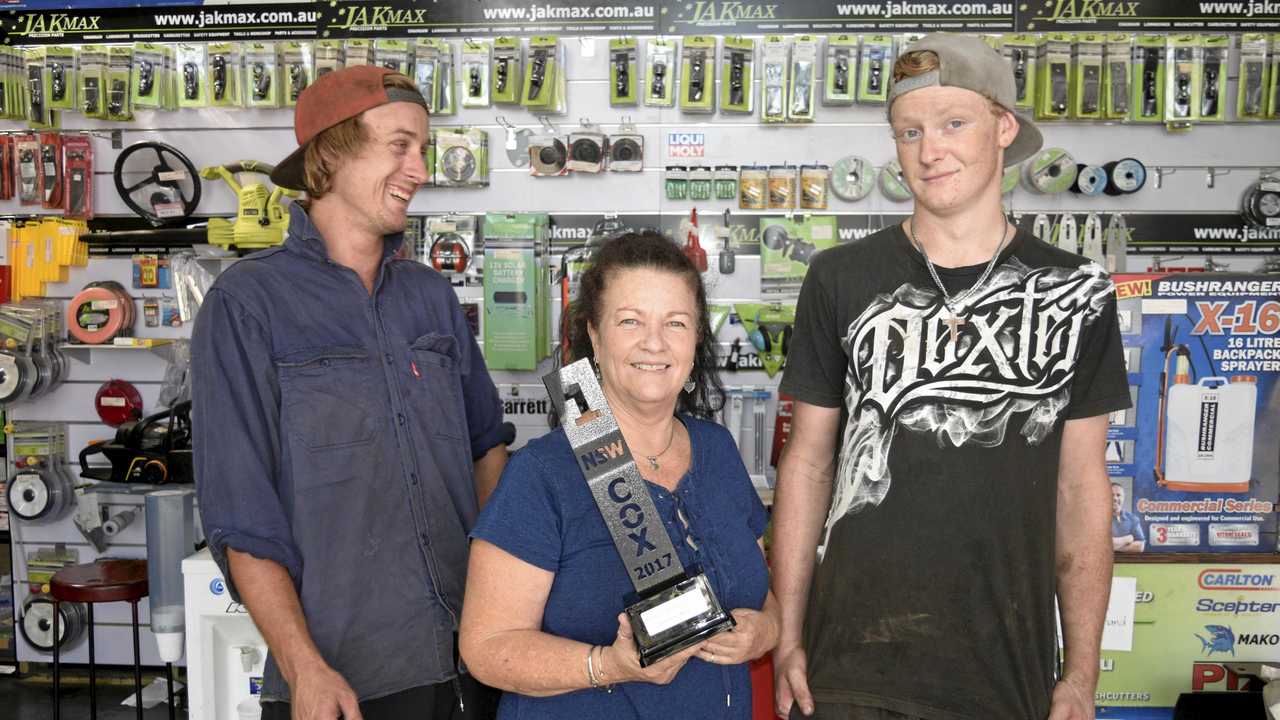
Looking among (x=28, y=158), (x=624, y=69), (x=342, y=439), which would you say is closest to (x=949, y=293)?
(x=342, y=439)

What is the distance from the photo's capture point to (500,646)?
1.41 meters

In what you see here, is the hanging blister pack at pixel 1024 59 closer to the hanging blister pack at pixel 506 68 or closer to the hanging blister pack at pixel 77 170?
the hanging blister pack at pixel 506 68

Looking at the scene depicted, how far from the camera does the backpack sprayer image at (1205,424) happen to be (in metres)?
2.82

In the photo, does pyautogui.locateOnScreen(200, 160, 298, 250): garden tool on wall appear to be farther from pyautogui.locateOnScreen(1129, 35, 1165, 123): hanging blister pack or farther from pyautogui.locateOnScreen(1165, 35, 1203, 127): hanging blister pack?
pyautogui.locateOnScreen(1165, 35, 1203, 127): hanging blister pack

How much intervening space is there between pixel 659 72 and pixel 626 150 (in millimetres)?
363

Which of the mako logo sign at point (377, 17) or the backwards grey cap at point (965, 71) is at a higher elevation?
the mako logo sign at point (377, 17)

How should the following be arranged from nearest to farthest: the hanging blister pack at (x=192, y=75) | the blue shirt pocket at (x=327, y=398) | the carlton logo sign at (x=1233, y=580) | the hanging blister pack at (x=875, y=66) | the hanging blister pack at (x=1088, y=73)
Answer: the blue shirt pocket at (x=327, y=398)
the carlton logo sign at (x=1233, y=580)
the hanging blister pack at (x=1088, y=73)
the hanging blister pack at (x=875, y=66)
the hanging blister pack at (x=192, y=75)

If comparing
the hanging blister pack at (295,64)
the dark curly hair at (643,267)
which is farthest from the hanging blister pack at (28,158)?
the dark curly hair at (643,267)

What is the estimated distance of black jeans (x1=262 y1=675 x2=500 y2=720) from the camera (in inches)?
68.7

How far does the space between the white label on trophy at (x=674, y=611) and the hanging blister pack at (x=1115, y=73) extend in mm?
3612

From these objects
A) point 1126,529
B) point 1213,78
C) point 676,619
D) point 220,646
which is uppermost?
point 1213,78

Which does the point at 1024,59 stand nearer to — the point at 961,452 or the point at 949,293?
the point at 949,293

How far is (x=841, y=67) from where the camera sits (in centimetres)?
423

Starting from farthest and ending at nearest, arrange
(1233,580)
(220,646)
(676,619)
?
1. (220,646)
2. (1233,580)
3. (676,619)
